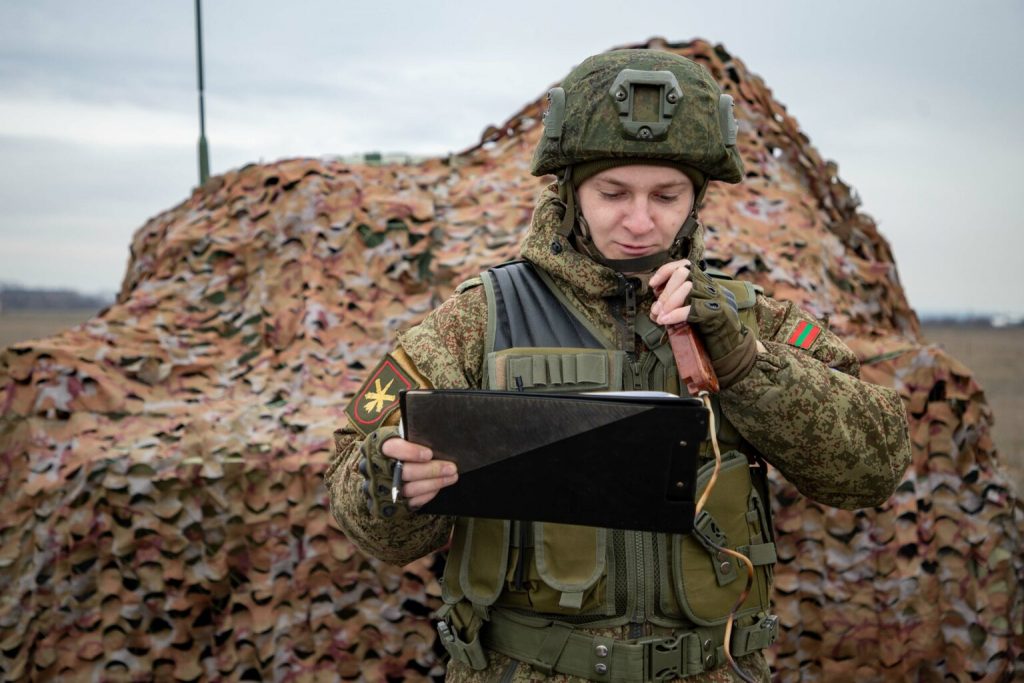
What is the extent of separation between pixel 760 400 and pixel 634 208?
0.55 metres

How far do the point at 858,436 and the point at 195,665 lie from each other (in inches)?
134

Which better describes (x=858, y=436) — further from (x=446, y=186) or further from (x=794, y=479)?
(x=446, y=186)

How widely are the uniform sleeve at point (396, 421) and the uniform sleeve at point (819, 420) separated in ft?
2.15

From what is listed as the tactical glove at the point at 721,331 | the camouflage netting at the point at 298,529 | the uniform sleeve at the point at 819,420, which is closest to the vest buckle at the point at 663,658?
the uniform sleeve at the point at 819,420

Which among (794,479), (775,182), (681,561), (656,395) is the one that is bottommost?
(681,561)

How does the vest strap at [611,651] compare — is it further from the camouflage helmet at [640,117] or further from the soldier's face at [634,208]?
the camouflage helmet at [640,117]

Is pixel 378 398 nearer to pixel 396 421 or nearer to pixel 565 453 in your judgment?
pixel 396 421

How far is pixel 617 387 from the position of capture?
2.49m

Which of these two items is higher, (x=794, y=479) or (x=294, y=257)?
(x=294, y=257)

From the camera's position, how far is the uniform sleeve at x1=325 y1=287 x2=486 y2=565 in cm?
243

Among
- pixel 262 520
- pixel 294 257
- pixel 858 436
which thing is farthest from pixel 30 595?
pixel 858 436

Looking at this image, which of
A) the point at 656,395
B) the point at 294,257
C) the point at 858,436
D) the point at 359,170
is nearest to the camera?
the point at 656,395

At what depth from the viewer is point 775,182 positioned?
217 inches

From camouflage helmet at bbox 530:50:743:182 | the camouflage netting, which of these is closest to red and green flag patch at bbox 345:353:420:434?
camouflage helmet at bbox 530:50:743:182
